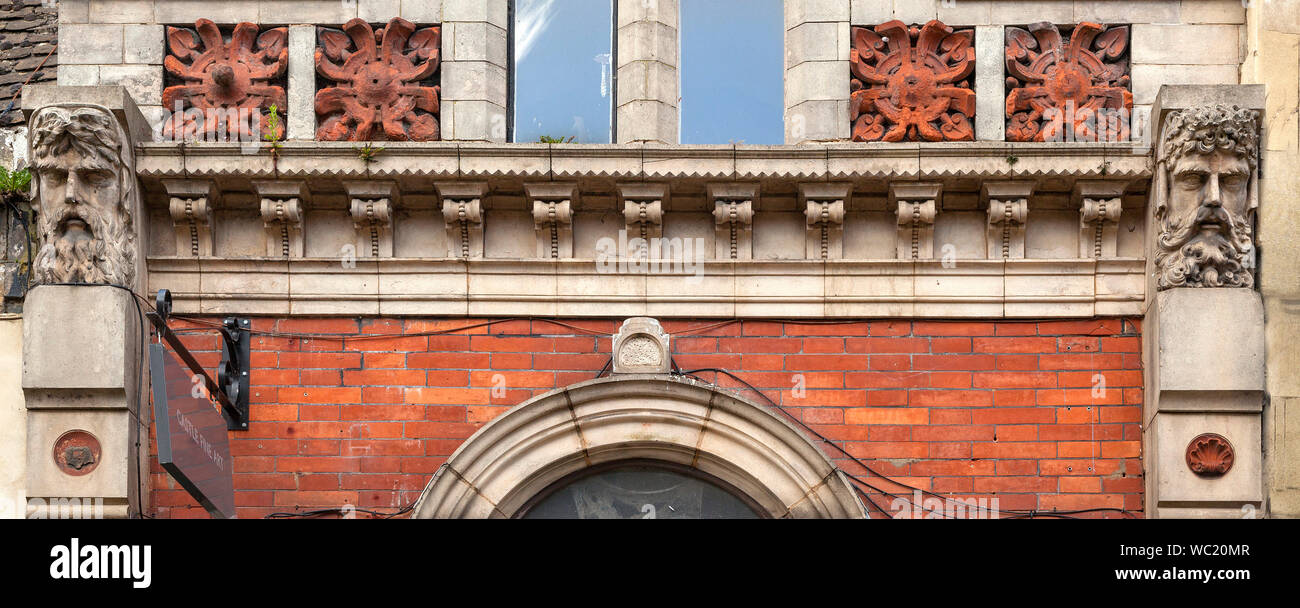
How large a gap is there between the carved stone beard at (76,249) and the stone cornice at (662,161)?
454mm

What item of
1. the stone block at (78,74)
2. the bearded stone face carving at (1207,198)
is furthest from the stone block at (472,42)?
the bearded stone face carving at (1207,198)

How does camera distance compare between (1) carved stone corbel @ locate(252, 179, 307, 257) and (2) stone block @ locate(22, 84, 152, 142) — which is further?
(1) carved stone corbel @ locate(252, 179, 307, 257)

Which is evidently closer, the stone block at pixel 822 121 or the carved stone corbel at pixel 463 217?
the carved stone corbel at pixel 463 217

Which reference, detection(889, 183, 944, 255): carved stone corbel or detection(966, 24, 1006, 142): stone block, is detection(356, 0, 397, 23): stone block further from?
detection(966, 24, 1006, 142): stone block

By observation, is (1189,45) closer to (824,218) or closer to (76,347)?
(824,218)

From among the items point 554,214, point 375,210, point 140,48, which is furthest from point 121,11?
point 554,214

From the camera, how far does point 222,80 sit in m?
9.79

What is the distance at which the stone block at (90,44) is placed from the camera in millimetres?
9945

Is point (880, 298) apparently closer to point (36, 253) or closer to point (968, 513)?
point (968, 513)

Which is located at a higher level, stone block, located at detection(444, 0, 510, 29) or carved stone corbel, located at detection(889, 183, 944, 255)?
stone block, located at detection(444, 0, 510, 29)

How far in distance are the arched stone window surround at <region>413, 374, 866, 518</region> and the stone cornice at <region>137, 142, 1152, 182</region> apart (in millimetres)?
1212

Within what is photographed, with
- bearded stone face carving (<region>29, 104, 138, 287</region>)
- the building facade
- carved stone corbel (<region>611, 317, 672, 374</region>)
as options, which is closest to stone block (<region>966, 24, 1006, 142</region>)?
the building facade

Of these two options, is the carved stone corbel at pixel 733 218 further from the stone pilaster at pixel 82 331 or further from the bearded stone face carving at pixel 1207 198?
the stone pilaster at pixel 82 331

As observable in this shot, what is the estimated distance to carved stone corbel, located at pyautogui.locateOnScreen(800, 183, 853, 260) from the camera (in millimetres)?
9555
